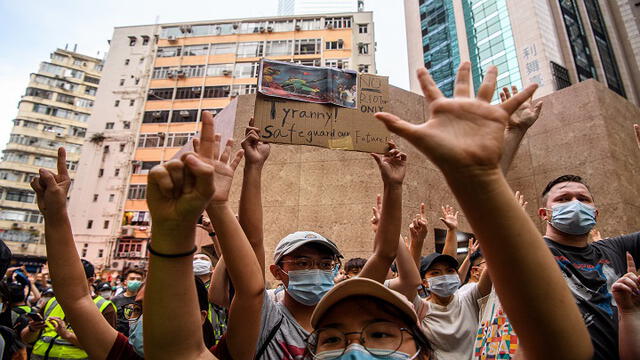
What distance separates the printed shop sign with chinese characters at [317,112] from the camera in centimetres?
346

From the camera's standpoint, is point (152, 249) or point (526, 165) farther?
point (526, 165)

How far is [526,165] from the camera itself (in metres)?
8.56

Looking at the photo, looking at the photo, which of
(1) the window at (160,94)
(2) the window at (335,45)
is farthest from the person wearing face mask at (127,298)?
(1) the window at (160,94)

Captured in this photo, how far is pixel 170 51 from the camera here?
36281mm

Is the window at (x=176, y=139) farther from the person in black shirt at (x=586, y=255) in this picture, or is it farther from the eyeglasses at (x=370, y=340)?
the eyeglasses at (x=370, y=340)

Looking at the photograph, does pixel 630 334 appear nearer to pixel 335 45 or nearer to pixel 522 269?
pixel 522 269

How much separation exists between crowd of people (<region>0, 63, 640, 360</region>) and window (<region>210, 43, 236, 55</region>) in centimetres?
3506

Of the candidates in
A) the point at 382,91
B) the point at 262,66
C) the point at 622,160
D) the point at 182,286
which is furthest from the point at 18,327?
the point at 622,160

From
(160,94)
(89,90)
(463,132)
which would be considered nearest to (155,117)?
(160,94)

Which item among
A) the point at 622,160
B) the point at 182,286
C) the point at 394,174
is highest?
the point at 622,160

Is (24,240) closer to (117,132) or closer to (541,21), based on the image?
(117,132)

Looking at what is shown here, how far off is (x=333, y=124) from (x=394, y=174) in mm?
1446

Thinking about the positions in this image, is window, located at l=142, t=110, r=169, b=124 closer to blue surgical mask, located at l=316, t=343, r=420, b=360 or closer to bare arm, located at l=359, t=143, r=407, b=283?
bare arm, located at l=359, t=143, r=407, b=283

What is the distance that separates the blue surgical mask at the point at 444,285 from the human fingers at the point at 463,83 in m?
2.26
